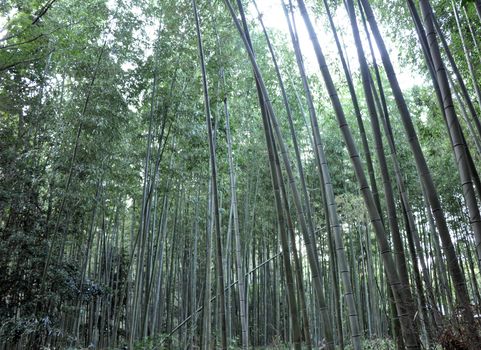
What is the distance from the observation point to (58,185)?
228 inches

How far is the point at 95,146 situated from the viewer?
567 centimetres

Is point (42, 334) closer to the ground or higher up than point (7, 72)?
closer to the ground

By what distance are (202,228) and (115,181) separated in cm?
379

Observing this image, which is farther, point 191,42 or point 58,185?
point 58,185

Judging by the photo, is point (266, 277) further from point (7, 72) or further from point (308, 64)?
point (7, 72)

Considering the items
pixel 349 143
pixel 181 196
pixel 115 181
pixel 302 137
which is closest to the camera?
pixel 349 143

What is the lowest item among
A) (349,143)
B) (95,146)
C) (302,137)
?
(349,143)

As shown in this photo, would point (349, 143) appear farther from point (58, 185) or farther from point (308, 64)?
point (58, 185)

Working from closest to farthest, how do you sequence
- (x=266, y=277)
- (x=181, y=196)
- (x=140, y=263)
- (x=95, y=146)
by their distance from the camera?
(x=140, y=263) → (x=95, y=146) → (x=181, y=196) → (x=266, y=277)

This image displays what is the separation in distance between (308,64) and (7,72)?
4450 millimetres

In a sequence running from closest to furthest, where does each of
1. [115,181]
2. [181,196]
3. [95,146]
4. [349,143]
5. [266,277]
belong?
[349,143] < [95,146] < [115,181] < [181,196] < [266,277]

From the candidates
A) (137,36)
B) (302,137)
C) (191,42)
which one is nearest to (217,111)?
(191,42)

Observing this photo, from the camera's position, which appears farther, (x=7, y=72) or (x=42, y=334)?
(x=7, y=72)

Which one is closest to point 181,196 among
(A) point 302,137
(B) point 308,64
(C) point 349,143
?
(A) point 302,137
